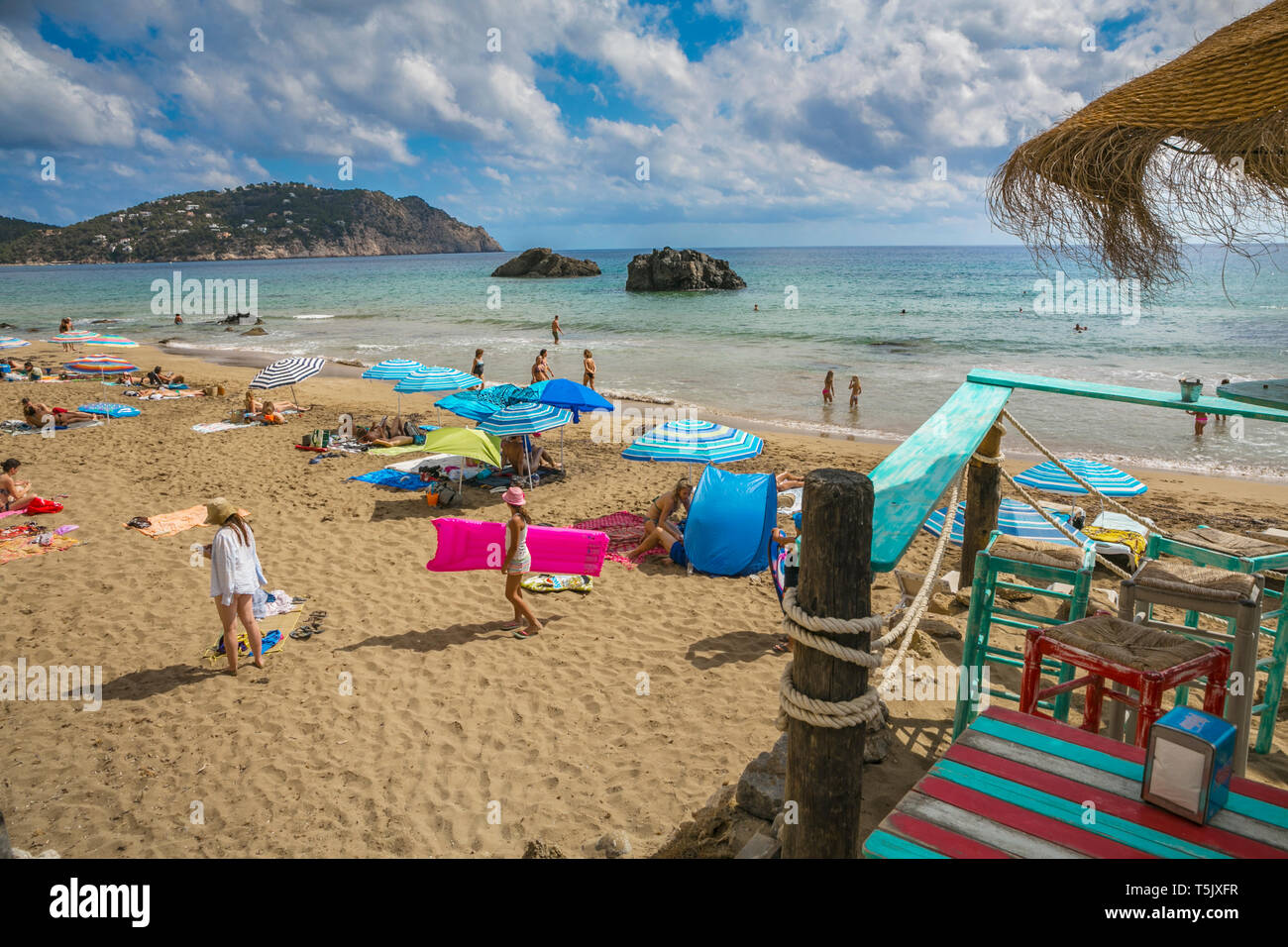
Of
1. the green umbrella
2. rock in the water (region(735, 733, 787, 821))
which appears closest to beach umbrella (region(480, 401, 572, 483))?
the green umbrella

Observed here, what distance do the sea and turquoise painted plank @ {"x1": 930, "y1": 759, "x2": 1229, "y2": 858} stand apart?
6.31 ft

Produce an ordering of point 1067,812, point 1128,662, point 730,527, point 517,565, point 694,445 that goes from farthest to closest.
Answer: point 694,445 < point 730,527 < point 517,565 < point 1128,662 < point 1067,812

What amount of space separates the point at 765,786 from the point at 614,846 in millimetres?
945

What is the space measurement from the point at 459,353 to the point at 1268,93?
28652 millimetres

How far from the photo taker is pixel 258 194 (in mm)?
165625

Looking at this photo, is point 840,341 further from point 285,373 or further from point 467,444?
point 467,444

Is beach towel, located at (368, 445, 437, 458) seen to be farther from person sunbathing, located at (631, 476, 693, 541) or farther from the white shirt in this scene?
the white shirt

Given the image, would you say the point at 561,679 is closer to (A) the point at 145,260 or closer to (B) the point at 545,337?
(B) the point at 545,337

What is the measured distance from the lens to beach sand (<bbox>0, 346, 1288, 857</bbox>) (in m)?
4.42

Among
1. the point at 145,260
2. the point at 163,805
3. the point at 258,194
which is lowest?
the point at 163,805

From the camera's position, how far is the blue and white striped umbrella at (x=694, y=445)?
8625 mm

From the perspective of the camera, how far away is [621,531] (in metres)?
9.47

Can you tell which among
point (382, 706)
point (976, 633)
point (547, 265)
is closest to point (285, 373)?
point (382, 706)
